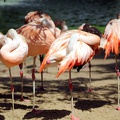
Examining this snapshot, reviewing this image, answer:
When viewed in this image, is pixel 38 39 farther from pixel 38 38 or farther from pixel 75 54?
pixel 75 54

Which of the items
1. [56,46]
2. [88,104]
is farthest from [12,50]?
[88,104]

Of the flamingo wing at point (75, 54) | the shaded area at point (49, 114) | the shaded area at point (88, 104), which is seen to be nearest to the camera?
the flamingo wing at point (75, 54)

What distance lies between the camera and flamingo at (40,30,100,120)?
4.65m

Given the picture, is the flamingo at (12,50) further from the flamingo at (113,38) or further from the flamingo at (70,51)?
the flamingo at (113,38)

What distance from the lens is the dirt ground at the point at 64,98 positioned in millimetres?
5385

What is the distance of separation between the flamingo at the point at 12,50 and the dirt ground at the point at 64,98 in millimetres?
996

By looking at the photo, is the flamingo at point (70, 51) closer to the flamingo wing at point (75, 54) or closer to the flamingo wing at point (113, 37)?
the flamingo wing at point (75, 54)

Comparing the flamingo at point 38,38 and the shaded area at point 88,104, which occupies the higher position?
the flamingo at point 38,38

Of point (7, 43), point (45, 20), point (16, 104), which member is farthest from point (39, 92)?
point (7, 43)

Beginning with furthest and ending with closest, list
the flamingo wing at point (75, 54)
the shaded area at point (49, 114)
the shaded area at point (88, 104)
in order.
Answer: the shaded area at point (88, 104) → the shaded area at point (49, 114) → the flamingo wing at point (75, 54)

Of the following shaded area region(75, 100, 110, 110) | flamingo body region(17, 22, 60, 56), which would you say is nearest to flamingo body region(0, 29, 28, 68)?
flamingo body region(17, 22, 60, 56)

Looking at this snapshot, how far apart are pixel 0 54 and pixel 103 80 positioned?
3.64 m

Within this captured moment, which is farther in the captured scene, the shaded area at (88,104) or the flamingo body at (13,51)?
the shaded area at (88,104)

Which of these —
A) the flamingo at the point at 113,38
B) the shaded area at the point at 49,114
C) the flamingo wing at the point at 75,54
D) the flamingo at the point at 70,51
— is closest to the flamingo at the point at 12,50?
the flamingo at the point at 70,51
